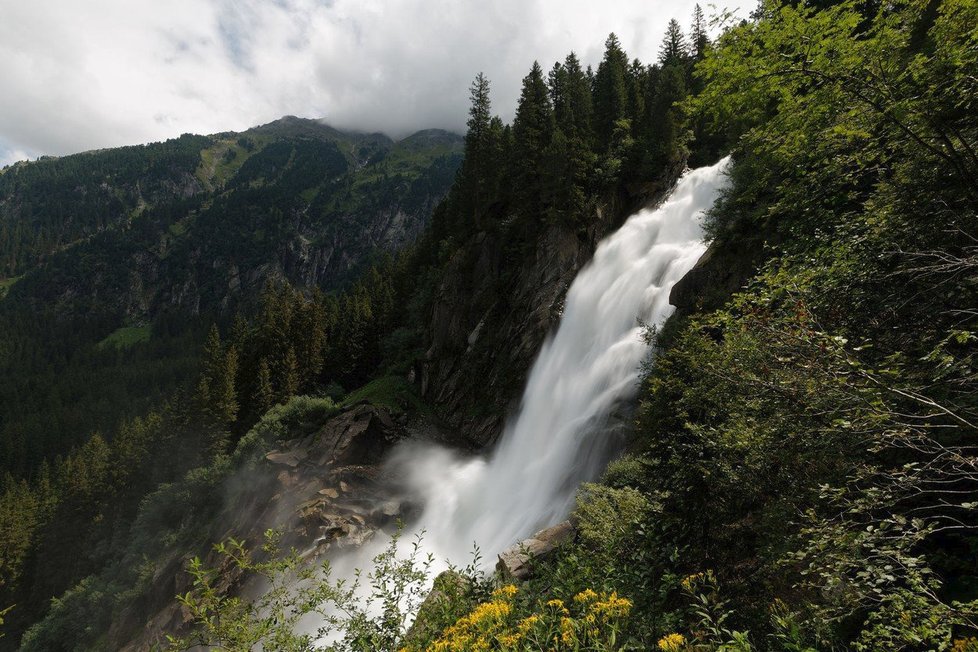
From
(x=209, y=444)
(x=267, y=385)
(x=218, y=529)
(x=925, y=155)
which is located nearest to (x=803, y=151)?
(x=925, y=155)

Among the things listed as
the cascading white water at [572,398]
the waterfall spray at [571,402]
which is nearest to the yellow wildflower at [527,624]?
the waterfall spray at [571,402]

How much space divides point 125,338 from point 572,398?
226916mm

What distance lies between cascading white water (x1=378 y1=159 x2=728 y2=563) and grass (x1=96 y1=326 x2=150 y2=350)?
19843cm

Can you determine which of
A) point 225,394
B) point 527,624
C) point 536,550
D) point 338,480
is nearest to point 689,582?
point 527,624

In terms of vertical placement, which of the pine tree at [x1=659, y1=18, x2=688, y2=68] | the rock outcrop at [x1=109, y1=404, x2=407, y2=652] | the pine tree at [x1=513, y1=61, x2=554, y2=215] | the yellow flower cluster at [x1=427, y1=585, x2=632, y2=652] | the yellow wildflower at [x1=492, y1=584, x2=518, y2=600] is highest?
the pine tree at [x1=659, y1=18, x2=688, y2=68]

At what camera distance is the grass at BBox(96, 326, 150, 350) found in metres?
176

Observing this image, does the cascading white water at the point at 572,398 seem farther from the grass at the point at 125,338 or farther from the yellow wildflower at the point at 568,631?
the grass at the point at 125,338

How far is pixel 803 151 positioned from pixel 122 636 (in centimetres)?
4356

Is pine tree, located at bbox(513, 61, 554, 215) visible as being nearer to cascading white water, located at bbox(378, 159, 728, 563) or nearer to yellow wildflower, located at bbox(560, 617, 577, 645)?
cascading white water, located at bbox(378, 159, 728, 563)

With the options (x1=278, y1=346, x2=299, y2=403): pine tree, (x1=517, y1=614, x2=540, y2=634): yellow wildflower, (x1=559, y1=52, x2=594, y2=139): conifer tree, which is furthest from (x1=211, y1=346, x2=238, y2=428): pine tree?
(x1=517, y1=614, x2=540, y2=634): yellow wildflower

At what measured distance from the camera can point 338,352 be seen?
5075 cm

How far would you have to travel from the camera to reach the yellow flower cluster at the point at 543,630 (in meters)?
3.54

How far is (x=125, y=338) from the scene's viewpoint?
18562 cm

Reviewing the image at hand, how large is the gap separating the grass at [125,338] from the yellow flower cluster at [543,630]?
216113mm
